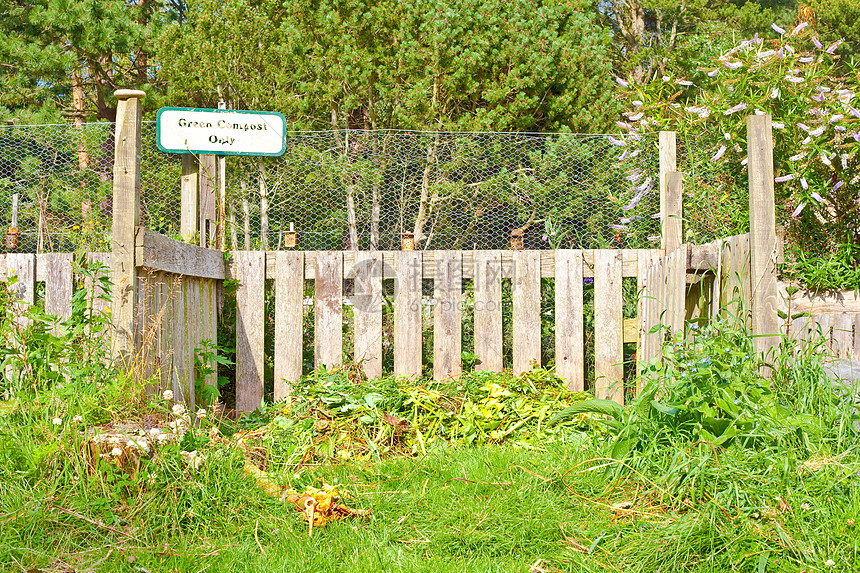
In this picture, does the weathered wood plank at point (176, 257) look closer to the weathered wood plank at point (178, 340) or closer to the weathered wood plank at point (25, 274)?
the weathered wood plank at point (178, 340)

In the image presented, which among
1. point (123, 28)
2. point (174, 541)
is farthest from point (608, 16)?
point (174, 541)

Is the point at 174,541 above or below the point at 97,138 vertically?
below

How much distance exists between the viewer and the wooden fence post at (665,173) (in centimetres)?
443

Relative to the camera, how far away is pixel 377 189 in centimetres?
681

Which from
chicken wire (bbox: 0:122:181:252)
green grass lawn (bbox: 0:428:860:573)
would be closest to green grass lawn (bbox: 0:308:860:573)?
→ green grass lawn (bbox: 0:428:860:573)

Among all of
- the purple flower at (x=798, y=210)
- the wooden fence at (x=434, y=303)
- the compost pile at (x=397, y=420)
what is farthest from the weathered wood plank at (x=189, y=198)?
the purple flower at (x=798, y=210)

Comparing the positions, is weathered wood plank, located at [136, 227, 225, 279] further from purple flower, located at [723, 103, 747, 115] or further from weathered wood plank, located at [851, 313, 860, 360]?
weathered wood plank, located at [851, 313, 860, 360]

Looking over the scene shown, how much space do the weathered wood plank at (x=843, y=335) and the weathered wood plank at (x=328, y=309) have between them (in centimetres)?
336

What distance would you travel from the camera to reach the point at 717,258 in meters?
3.56

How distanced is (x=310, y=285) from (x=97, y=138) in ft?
Answer: 10.8

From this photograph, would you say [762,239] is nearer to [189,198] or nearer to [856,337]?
[856,337]

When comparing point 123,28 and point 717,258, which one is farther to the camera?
point 123,28

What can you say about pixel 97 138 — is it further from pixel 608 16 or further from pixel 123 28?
pixel 608 16

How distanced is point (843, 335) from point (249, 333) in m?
4.14
